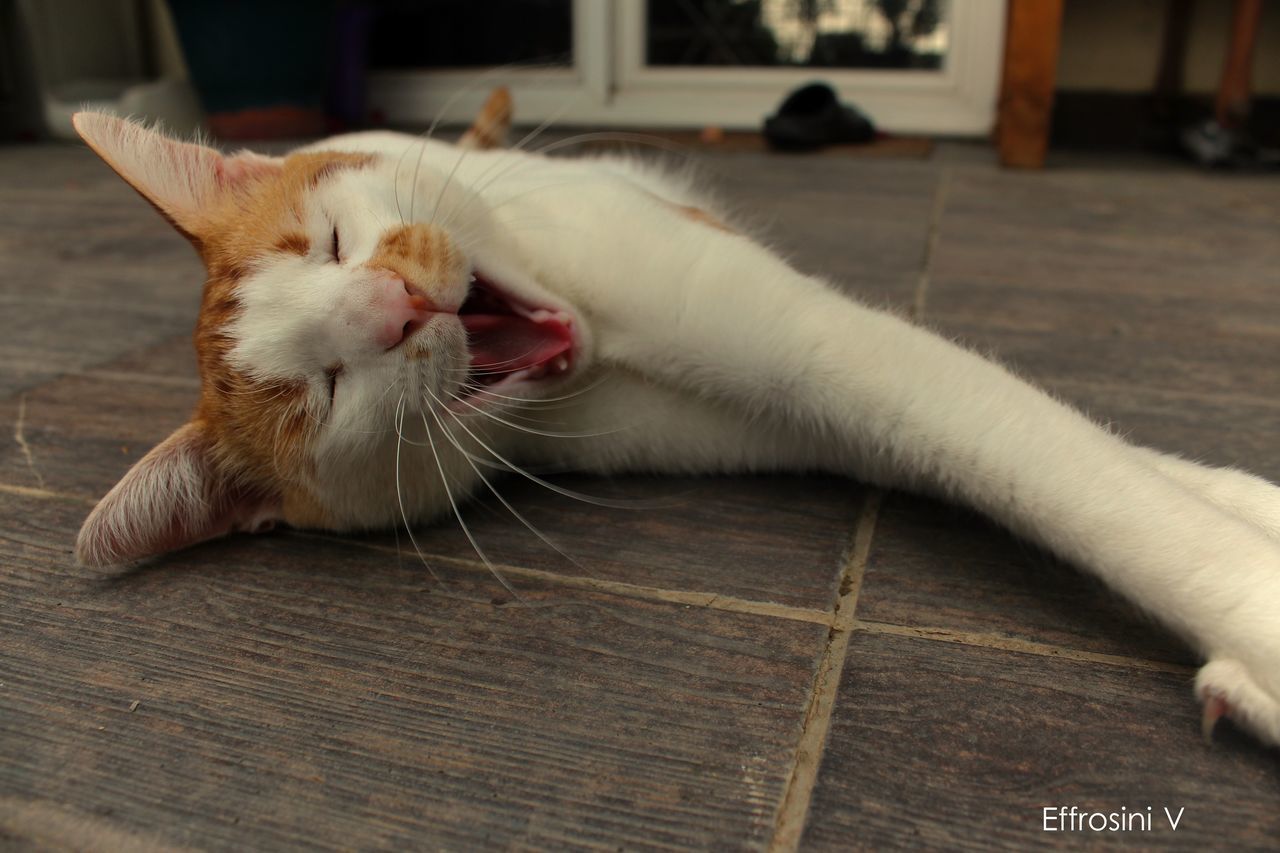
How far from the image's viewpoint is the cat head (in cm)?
97

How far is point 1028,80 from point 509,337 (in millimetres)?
2368

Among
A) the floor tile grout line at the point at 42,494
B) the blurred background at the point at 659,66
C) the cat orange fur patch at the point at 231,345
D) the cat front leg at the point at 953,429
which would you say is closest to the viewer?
the cat front leg at the point at 953,429

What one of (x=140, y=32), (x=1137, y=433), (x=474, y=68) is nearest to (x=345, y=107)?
(x=474, y=68)

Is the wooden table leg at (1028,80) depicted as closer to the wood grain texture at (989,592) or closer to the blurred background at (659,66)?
the blurred background at (659,66)

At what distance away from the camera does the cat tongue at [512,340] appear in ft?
3.54

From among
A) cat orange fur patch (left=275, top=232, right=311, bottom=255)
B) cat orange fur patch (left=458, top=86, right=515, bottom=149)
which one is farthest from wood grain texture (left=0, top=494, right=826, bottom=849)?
cat orange fur patch (left=458, top=86, right=515, bottom=149)

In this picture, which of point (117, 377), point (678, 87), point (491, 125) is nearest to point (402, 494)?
point (117, 377)

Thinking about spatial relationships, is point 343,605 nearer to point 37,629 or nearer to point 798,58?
point 37,629

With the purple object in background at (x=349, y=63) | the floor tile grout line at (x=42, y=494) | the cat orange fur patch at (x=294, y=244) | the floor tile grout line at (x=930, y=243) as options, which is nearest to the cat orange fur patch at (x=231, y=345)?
the cat orange fur patch at (x=294, y=244)

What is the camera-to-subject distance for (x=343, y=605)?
959 mm

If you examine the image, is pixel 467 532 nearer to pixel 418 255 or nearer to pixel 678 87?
pixel 418 255

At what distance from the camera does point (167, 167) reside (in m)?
1.12

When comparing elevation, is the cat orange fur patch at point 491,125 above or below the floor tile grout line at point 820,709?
above

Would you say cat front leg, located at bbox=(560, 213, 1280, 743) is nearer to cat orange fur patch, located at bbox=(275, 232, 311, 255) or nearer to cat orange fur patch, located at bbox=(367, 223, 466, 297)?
cat orange fur patch, located at bbox=(367, 223, 466, 297)
